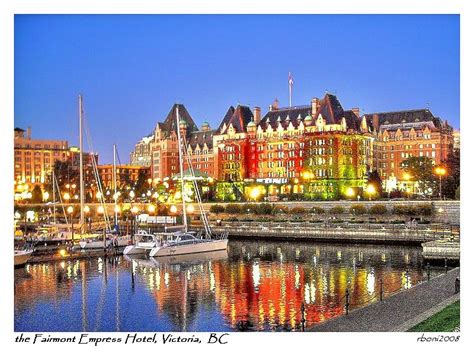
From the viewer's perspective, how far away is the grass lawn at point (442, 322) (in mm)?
17609

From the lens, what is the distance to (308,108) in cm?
9369

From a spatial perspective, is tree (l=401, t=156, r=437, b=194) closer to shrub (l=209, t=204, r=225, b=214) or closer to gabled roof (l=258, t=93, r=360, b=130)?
gabled roof (l=258, t=93, r=360, b=130)

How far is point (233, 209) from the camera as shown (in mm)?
69625

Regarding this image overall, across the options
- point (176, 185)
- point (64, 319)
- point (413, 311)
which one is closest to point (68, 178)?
point (176, 185)

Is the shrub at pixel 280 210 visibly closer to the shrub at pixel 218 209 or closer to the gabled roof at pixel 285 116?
the shrub at pixel 218 209

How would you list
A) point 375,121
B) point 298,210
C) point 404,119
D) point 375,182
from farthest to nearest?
1. point 375,121
2. point 404,119
3. point 375,182
4. point 298,210

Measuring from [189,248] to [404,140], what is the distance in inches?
2310

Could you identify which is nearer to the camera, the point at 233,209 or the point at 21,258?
the point at 21,258

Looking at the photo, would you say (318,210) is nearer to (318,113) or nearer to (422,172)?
(422,172)

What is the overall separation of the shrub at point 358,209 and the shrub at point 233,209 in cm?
1334

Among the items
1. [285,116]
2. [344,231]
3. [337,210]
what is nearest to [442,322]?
[344,231]

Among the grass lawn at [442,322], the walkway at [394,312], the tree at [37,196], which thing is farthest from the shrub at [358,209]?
the tree at [37,196]
